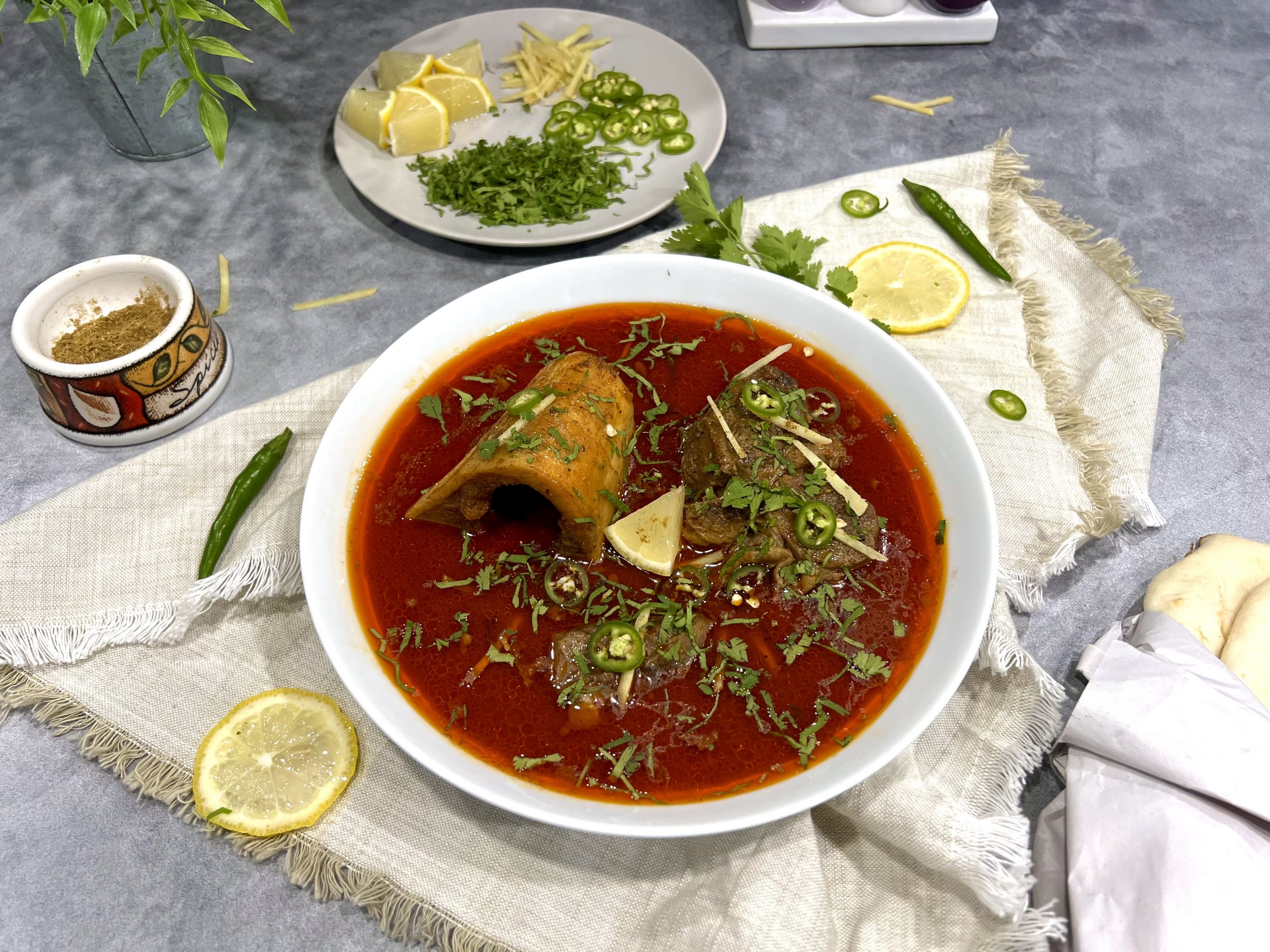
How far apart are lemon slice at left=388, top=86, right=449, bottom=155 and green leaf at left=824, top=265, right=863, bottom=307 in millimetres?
2313

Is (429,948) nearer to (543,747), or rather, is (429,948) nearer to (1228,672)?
(543,747)

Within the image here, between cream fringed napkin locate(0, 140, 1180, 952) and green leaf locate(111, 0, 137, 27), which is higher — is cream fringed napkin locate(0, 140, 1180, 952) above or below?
below

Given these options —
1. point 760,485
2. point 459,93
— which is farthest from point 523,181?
point 760,485

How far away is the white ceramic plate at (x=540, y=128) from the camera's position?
14.8ft

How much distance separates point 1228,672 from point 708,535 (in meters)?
1.82

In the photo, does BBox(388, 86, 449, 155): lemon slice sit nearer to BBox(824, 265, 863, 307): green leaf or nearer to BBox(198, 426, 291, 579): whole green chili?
BBox(198, 426, 291, 579): whole green chili

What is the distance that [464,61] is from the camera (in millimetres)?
5262

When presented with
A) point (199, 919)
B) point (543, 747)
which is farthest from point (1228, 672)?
point (199, 919)

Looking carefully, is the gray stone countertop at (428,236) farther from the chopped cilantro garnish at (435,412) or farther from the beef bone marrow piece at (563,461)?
the beef bone marrow piece at (563,461)

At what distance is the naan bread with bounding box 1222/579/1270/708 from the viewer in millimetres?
3082

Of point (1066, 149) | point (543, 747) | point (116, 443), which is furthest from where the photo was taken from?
point (1066, 149)

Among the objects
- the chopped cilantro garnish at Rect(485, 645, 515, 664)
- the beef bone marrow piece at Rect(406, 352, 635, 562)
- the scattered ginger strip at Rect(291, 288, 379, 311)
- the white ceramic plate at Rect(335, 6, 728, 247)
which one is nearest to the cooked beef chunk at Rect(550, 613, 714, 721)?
the chopped cilantro garnish at Rect(485, 645, 515, 664)

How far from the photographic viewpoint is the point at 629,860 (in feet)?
9.89

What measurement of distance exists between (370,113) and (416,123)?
26cm
